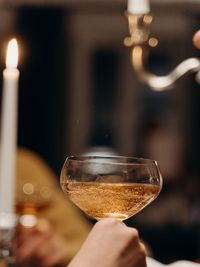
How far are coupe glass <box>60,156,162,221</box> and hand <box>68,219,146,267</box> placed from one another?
72 mm

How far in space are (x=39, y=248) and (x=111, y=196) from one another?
836 millimetres

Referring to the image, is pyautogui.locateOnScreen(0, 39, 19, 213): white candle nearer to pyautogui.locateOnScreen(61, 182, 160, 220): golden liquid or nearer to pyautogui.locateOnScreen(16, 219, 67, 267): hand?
pyautogui.locateOnScreen(61, 182, 160, 220): golden liquid

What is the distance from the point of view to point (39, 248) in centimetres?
199

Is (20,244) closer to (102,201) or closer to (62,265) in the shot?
(62,265)

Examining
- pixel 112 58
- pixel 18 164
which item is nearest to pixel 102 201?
pixel 18 164

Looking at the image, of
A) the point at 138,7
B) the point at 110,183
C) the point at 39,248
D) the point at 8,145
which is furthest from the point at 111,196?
the point at 39,248

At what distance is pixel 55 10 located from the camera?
631 centimetres

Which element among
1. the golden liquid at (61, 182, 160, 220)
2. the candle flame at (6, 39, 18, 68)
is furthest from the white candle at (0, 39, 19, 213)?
the golden liquid at (61, 182, 160, 220)

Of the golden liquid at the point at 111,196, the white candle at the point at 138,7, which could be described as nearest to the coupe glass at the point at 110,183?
the golden liquid at the point at 111,196

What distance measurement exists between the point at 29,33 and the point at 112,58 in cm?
113

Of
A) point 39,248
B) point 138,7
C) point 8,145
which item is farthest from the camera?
point 39,248

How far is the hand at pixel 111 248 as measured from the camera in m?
1.12

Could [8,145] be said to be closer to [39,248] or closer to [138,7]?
[138,7]

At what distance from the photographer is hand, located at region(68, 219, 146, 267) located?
1.12 m
